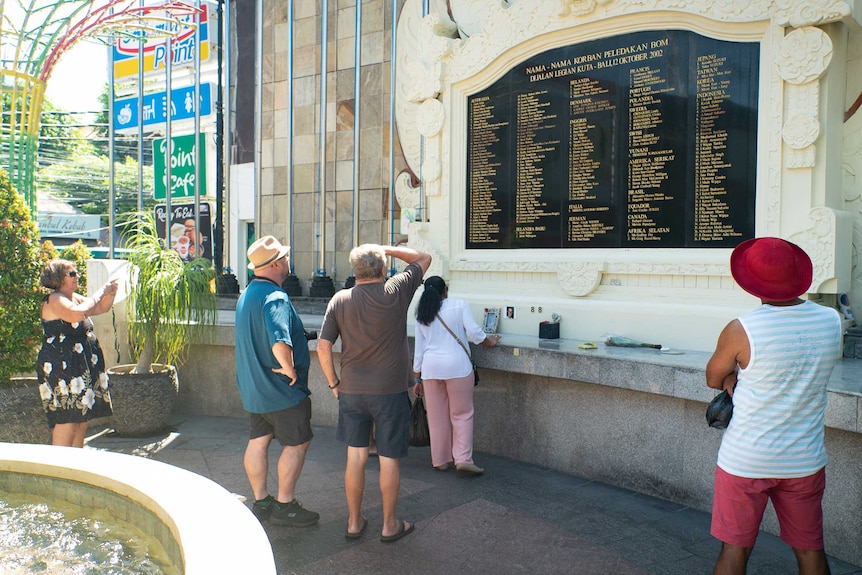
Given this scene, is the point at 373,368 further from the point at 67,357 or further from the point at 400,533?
the point at 67,357

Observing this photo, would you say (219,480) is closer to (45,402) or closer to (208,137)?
(45,402)

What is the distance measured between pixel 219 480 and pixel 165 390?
6.46 ft

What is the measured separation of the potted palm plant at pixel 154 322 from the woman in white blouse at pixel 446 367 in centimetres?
281

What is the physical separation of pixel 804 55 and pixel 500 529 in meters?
3.83

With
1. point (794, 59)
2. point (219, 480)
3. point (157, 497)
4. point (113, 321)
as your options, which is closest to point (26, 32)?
point (113, 321)

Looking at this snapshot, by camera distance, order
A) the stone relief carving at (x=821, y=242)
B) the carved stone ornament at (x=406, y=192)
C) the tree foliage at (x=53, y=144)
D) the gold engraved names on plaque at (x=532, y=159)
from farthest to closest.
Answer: the tree foliage at (x=53, y=144)
the carved stone ornament at (x=406, y=192)
the gold engraved names on plaque at (x=532, y=159)
the stone relief carving at (x=821, y=242)

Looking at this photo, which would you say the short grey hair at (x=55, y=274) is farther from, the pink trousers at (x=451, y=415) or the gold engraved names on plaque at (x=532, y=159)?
the gold engraved names on plaque at (x=532, y=159)

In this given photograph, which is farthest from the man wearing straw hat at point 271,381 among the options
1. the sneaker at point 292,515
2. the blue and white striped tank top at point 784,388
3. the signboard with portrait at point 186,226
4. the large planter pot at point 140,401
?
the signboard with portrait at point 186,226

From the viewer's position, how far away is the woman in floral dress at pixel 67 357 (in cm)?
585

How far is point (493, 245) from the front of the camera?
7.37 meters

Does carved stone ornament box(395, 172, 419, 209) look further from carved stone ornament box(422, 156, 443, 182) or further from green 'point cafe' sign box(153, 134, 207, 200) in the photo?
green 'point cafe' sign box(153, 134, 207, 200)

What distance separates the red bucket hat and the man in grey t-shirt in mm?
2092

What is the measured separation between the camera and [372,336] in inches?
182

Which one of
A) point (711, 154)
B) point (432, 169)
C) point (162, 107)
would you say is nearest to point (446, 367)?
point (432, 169)
